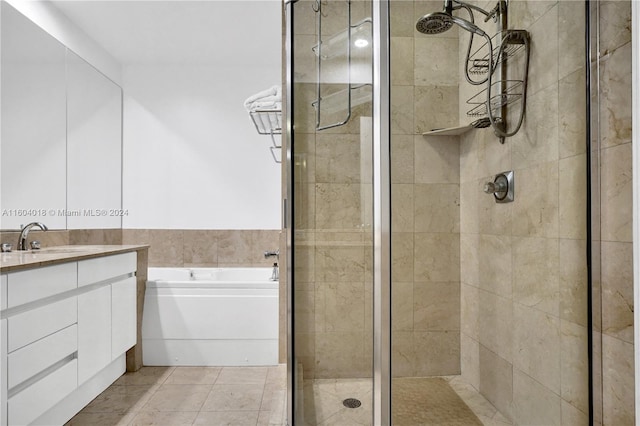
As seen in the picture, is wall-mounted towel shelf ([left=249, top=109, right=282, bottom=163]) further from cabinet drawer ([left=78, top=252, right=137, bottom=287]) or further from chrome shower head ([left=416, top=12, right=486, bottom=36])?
chrome shower head ([left=416, top=12, right=486, bottom=36])

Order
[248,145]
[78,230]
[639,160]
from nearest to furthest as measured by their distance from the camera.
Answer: [639,160] → [78,230] → [248,145]

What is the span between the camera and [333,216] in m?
1.40

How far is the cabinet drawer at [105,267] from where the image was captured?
204 cm

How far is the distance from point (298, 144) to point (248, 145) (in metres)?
2.17

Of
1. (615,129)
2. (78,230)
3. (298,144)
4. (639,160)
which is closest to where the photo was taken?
(639,160)

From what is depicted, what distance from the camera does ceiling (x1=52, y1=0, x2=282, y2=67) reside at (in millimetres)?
2768

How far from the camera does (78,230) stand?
305cm

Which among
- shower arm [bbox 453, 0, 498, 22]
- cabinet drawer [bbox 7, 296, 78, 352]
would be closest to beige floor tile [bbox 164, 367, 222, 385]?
cabinet drawer [bbox 7, 296, 78, 352]

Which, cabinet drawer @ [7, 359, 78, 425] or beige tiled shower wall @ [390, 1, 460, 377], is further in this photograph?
cabinet drawer @ [7, 359, 78, 425]

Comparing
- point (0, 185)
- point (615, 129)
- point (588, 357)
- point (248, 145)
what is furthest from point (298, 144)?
point (248, 145)

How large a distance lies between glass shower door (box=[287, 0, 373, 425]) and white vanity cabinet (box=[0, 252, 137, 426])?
1071 millimetres

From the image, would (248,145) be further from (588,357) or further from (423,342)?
(588,357)

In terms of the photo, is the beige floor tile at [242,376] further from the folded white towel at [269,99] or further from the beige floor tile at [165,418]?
the folded white towel at [269,99]

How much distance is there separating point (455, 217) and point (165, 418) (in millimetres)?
1763
